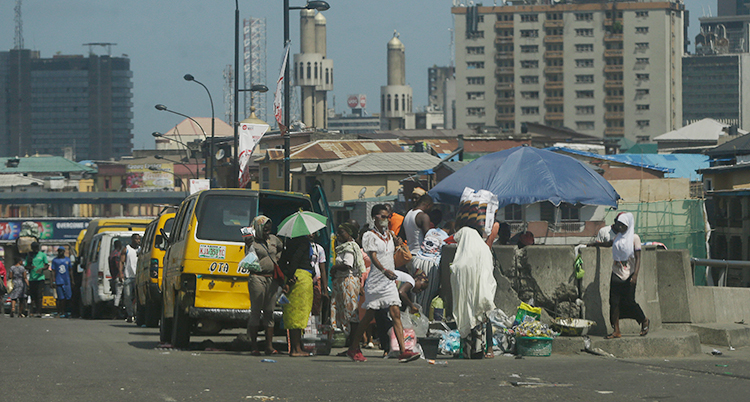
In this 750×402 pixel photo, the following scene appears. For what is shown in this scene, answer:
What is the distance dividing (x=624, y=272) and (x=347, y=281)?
10.6ft

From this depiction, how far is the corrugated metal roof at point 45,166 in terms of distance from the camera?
473 ft

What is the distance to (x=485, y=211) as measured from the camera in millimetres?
12773

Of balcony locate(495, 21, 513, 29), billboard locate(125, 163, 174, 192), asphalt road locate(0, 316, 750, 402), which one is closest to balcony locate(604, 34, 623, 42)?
balcony locate(495, 21, 513, 29)

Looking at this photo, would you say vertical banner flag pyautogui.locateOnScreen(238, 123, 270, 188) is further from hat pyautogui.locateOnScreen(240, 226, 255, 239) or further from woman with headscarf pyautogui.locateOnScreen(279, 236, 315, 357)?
woman with headscarf pyautogui.locateOnScreen(279, 236, 315, 357)

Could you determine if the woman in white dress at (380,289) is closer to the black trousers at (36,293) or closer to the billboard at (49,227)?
the black trousers at (36,293)

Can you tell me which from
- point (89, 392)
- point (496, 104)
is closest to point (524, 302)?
point (89, 392)

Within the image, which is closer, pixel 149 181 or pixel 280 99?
pixel 280 99

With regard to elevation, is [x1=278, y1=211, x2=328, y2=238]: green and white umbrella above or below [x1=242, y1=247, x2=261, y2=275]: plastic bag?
above

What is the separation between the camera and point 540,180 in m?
18.1

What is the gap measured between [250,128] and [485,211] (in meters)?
14.8

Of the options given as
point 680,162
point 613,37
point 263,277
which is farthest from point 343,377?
point 613,37

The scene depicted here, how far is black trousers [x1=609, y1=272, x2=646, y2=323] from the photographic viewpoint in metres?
11.5

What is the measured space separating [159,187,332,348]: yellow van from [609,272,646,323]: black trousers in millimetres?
4352

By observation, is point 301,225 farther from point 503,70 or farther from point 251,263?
point 503,70
